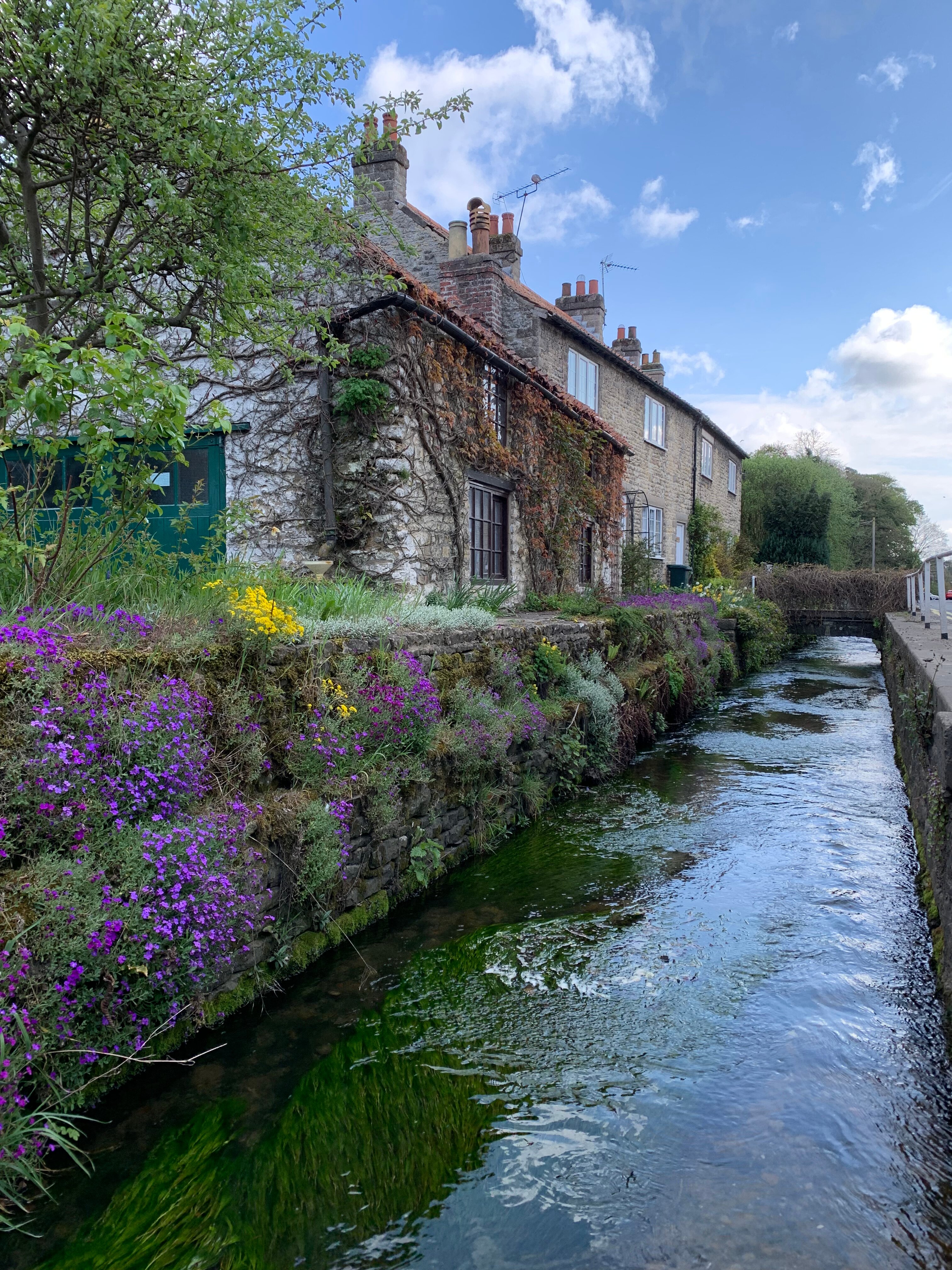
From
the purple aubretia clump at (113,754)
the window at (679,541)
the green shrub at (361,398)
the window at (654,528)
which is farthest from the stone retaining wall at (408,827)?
the window at (679,541)

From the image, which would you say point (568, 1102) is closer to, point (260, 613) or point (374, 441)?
point (260, 613)

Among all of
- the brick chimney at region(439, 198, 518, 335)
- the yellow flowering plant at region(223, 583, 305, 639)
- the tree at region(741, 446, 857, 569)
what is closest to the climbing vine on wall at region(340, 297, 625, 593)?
the brick chimney at region(439, 198, 518, 335)

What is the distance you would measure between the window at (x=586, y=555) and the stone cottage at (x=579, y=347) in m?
0.15

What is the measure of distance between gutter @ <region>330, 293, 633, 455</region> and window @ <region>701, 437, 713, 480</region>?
1387 cm

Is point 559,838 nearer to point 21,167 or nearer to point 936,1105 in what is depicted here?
point 936,1105

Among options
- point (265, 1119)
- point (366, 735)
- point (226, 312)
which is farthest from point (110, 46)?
point (265, 1119)

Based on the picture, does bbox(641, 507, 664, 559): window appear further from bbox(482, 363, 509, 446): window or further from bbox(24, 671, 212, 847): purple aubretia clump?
bbox(24, 671, 212, 847): purple aubretia clump

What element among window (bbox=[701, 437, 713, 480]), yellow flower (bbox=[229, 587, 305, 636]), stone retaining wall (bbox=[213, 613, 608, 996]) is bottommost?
stone retaining wall (bbox=[213, 613, 608, 996])

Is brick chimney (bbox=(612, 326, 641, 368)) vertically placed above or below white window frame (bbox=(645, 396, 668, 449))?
above

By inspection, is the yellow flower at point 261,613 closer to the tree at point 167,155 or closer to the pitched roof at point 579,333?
the tree at point 167,155

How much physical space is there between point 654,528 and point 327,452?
564 inches

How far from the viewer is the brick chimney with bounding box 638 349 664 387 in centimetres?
2508

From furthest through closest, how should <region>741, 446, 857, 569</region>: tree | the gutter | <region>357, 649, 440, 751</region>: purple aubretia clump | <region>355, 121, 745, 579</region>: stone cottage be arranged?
<region>741, 446, 857, 569</region>: tree → <region>355, 121, 745, 579</region>: stone cottage → the gutter → <region>357, 649, 440, 751</region>: purple aubretia clump

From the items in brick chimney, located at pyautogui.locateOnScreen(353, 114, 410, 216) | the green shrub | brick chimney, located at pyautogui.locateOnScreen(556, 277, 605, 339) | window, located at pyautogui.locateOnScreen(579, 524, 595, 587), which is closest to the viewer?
the green shrub
